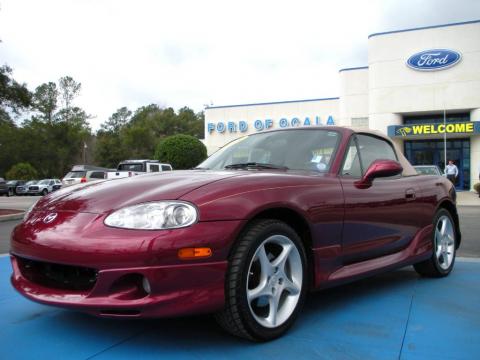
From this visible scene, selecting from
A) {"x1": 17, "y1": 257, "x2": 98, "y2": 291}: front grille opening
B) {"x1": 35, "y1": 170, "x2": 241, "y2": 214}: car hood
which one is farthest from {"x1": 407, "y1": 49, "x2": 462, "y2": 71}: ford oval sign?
{"x1": 17, "y1": 257, "x2": 98, "y2": 291}: front grille opening

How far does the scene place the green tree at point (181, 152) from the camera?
104ft

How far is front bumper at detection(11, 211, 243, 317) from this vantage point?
2.45 metres

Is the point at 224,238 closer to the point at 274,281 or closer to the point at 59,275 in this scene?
the point at 274,281

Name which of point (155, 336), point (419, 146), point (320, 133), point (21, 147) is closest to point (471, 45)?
point (419, 146)

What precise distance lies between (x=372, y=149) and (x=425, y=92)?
25.2m

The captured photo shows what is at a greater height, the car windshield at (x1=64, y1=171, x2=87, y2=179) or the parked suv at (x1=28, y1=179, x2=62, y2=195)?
the car windshield at (x1=64, y1=171, x2=87, y2=179)

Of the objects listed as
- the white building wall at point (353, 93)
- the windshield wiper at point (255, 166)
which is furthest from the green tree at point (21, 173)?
the windshield wiper at point (255, 166)

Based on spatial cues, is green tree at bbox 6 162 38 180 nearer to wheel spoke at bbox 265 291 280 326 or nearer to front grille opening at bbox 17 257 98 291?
front grille opening at bbox 17 257 98 291

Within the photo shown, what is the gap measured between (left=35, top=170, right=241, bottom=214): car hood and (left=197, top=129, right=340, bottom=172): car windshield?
27.9 inches

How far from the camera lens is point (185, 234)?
2.50 meters

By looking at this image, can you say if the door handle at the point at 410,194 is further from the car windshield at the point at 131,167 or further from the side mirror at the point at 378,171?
the car windshield at the point at 131,167

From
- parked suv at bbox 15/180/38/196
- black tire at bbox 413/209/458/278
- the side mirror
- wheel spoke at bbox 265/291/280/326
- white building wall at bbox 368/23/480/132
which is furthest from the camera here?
parked suv at bbox 15/180/38/196

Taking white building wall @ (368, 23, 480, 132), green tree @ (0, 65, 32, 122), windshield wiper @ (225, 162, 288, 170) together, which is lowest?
windshield wiper @ (225, 162, 288, 170)

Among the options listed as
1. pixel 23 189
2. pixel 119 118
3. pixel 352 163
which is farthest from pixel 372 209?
pixel 119 118
